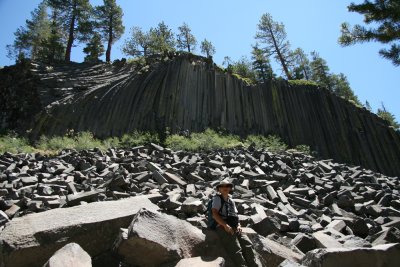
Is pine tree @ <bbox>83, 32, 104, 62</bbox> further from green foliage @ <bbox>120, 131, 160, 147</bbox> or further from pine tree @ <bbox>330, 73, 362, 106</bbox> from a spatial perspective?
pine tree @ <bbox>330, 73, 362, 106</bbox>

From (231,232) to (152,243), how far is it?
1056mm

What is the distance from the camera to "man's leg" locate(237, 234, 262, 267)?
4.21 meters

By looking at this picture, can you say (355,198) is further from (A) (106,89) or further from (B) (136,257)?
(A) (106,89)

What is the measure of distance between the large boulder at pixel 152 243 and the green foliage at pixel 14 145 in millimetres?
10954

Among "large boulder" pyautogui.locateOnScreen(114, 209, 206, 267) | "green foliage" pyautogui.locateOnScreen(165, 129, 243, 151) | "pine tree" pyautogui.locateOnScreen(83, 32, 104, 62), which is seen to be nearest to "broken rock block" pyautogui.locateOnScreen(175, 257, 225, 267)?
"large boulder" pyautogui.locateOnScreen(114, 209, 206, 267)

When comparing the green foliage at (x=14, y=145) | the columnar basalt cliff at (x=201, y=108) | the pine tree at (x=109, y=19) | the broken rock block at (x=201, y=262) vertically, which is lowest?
the broken rock block at (x=201, y=262)

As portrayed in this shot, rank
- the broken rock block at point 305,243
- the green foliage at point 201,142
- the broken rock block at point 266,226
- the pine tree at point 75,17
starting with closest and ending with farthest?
the broken rock block at point 305,243 < the broken rock block at point 266,226 < the green foliage at point 201,142 < the pine tree at point 75,17

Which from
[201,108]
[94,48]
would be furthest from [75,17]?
[201,108]

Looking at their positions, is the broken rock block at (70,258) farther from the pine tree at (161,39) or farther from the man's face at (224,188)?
the pine tree at (161,39)

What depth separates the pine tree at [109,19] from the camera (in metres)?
29.1

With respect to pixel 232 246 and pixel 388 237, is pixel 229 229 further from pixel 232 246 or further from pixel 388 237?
pixel 388 237

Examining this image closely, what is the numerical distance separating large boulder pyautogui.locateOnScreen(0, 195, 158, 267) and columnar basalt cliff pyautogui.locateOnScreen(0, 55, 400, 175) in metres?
13.9

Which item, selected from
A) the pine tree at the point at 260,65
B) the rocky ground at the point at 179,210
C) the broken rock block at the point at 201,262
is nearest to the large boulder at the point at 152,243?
the rocky ground at the point at 179,210

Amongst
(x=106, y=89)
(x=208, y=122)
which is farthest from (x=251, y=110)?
(x=106, y=89)
